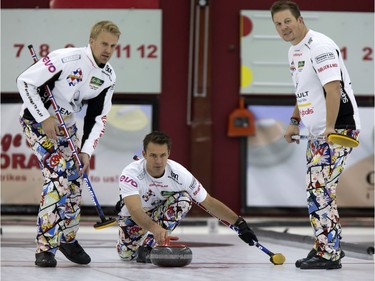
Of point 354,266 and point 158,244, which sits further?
point 354,266

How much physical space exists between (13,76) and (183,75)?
5.96 ft

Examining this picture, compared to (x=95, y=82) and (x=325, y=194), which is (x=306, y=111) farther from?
(x=95, y=82)

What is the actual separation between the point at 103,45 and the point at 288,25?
0.98 metres

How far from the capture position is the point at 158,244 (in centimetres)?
534

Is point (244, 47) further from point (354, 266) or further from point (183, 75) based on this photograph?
point (354, 266)

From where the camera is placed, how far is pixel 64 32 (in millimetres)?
10930

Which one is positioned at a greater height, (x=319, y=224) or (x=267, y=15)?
(x=267, y=15)

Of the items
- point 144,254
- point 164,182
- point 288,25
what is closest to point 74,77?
point 164,182

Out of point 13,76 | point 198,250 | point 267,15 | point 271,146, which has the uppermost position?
point 267,15

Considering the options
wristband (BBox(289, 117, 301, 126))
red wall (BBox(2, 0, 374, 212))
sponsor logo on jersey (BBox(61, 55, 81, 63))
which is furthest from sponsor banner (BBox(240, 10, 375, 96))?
sponsor logo on jersey (BBox(61, 55, 81, 63))

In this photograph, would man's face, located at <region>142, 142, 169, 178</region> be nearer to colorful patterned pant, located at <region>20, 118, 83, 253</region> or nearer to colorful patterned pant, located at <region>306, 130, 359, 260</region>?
colorful patterned pant, located at <region>20, 118, 83, 253</region>

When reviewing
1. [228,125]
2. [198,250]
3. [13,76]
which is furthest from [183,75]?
[198,250]

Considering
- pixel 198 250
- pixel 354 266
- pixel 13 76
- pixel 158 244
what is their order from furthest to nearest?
pixel 13 76 → pixel 198 250 → pixel 354 266 → pixel 158 244

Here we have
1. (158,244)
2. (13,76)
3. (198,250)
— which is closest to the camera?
(158,244)
